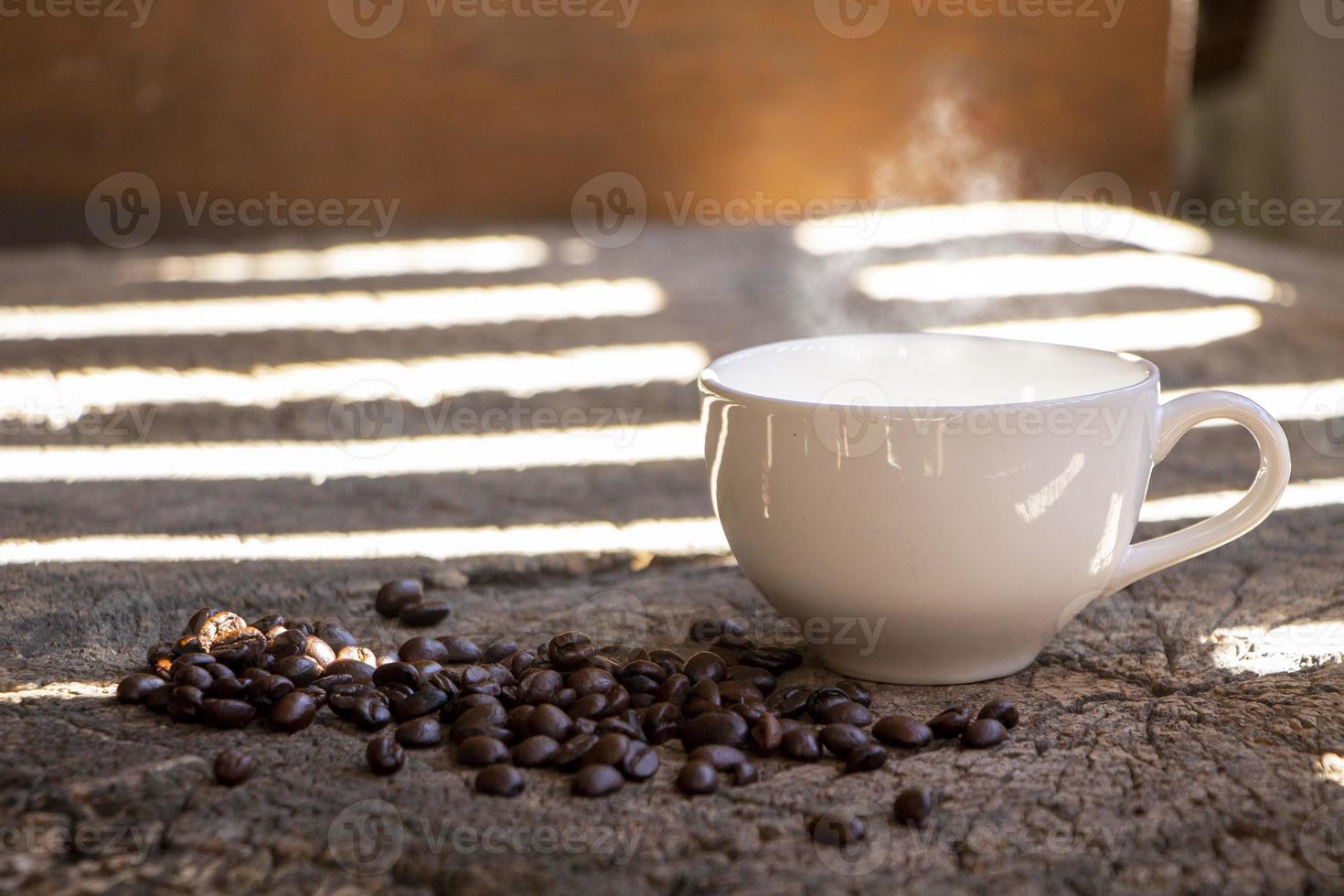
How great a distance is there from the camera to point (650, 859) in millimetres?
788

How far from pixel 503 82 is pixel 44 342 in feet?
3.82

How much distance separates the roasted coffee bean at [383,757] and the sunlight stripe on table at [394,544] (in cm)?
52

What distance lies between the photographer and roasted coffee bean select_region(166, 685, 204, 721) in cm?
96

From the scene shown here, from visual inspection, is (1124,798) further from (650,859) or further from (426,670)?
(426,670)

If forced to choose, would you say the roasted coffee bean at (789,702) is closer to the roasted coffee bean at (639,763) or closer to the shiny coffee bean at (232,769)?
the roasted coffee bean at (639,763)

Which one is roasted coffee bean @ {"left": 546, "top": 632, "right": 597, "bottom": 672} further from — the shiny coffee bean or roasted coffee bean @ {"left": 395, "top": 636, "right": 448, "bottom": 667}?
the shiny coffee bean

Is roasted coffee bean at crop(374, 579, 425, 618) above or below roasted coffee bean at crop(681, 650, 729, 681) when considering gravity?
below

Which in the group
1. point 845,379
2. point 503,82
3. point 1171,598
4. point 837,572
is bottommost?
point 1171,598

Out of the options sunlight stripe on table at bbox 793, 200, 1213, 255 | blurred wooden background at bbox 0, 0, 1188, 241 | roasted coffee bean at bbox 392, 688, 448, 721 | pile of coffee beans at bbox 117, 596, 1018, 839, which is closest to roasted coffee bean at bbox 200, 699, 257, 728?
pile of coffee beans at bbox 117, 596, 1018, 839

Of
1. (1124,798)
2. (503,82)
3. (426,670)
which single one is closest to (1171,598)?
(1124,798)

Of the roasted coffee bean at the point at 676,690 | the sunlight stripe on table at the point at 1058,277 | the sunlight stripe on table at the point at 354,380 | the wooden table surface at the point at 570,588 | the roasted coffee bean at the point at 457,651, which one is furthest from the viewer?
the sunlight stripe on table at the point at 1058,277

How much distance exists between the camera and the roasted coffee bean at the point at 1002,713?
954mm

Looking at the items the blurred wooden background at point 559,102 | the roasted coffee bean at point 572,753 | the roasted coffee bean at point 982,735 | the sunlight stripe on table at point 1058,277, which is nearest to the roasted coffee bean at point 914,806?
the roasted coffee bean at point 982,735

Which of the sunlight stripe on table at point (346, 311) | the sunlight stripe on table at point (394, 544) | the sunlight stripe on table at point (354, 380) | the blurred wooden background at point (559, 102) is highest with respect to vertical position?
the blurred wooden background at point (559, 102)
